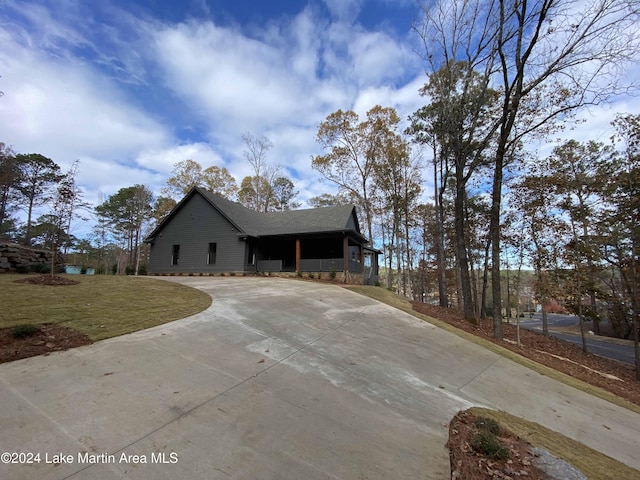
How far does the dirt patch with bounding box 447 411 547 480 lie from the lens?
9.10 feet

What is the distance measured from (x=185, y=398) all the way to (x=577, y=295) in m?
17.6

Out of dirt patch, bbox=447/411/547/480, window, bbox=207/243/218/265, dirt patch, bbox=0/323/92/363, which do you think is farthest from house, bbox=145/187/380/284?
dirt patch, bbox=447/411/547/480

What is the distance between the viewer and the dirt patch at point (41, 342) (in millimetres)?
4012

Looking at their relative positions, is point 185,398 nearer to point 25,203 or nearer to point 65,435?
point 65,435

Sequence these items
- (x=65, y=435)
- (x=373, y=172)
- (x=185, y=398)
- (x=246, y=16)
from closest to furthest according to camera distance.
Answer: (x=65, y=435) < (x=185, y=398) < (x=246, y=16) < (x=373, y=172)

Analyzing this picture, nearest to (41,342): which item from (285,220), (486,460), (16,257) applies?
(486,460)

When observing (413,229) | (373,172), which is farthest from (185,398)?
(413,229)

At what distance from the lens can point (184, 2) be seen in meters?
9.45

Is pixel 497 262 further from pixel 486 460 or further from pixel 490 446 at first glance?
pixel 486 460

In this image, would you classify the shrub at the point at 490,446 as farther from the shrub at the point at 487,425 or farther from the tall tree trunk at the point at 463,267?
the tall tree trunk at the point at 463,267

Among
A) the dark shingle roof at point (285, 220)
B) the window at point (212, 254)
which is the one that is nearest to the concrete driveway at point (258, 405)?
the dark shingle roof at point (285, 220)

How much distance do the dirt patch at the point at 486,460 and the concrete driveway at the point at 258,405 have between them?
133 millimetres

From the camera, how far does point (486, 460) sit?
9.78ft

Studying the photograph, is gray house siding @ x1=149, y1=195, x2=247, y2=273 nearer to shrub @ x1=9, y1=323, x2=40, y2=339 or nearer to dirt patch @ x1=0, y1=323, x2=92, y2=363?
dirt patch @ x1=0, y1=323, x2=92, y2=363
